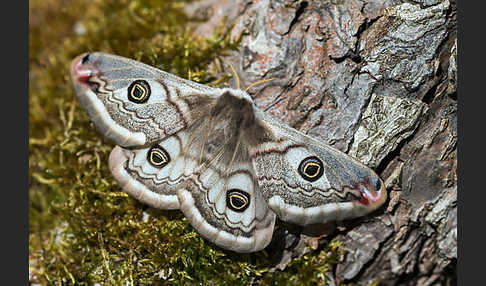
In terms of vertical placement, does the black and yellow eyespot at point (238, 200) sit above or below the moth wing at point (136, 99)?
below

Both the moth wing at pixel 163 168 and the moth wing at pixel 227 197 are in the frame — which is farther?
the moth wing at pixel 163 168

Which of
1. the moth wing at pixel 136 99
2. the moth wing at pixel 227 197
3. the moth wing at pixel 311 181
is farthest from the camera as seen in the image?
the moth wing at pixel 136 99

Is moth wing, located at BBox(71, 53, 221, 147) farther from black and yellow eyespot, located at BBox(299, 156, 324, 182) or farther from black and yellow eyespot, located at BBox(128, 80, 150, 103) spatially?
black and yellow eyespot, located at BBox(299, 156, 324, 182)

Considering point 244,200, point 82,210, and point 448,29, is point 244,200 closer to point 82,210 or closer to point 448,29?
point 82,210

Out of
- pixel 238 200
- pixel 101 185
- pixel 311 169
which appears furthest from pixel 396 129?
pixel 101 185

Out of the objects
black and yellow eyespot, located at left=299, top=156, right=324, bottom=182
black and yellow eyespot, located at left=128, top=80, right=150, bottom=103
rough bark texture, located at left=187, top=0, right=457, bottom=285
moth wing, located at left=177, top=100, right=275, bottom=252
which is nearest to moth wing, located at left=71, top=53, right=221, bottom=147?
black and yellow eyespot, located at left=128, top=80, right=150, bottom=103

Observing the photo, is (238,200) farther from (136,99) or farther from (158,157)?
(136,99)

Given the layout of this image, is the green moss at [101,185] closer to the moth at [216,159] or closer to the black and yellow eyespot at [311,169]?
the moth at [216,159]

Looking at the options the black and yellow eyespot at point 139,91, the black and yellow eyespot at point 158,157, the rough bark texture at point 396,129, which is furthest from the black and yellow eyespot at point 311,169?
the black and yellow eyespot at point 139,91
